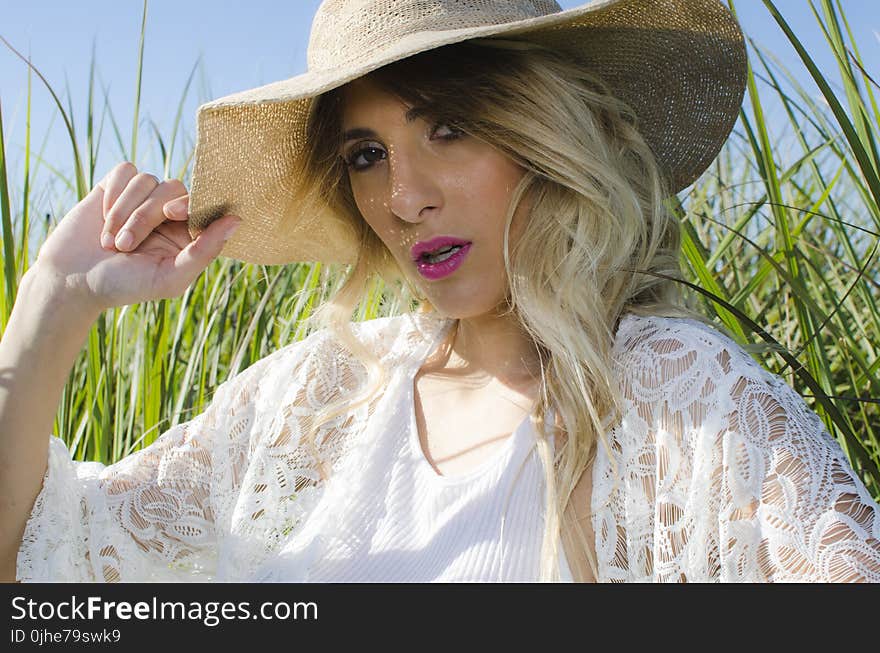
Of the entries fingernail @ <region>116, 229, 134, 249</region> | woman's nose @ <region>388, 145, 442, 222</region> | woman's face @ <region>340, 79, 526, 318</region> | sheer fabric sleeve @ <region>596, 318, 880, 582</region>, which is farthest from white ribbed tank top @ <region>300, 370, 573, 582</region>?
fingernail @ <region>116, 229, 134, 249</region>

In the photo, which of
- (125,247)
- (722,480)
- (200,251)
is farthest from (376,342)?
(722,480)

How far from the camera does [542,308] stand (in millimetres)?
1646

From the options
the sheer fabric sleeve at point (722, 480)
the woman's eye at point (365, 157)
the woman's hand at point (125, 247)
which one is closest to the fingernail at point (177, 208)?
the woman's hand at point (125, 247)

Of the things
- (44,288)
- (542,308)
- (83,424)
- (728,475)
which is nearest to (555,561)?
(728,475)

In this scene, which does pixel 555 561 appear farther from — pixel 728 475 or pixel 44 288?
pixel 44 288

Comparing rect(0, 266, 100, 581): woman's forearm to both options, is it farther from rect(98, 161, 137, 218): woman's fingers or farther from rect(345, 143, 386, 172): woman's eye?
rect(345, 143, 386, 172): woman's eye

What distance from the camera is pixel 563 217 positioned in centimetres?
168

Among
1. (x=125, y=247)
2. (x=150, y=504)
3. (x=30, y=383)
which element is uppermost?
(x=125, y=247)

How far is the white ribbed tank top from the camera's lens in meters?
1.56

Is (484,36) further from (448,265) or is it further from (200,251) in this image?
(200,251)

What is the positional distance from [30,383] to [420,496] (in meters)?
0.74

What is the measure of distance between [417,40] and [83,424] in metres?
1.27

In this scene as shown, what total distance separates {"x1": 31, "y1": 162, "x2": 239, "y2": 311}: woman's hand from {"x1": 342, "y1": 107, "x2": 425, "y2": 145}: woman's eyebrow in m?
0.36

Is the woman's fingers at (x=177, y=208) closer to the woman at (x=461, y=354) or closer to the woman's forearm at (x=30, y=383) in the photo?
the woman at (x=461, y=354)
